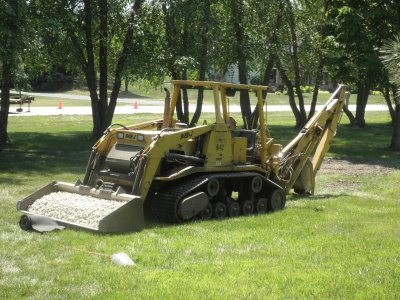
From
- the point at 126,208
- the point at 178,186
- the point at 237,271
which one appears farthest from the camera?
the point at 178,186

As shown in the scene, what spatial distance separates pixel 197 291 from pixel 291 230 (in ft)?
11.8

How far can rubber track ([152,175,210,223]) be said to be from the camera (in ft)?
34.3

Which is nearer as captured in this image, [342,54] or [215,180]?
[215,180]

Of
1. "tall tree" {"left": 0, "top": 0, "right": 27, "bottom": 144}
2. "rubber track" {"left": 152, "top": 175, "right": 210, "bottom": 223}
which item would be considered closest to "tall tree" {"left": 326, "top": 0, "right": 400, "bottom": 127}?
"tall tree" {"left": 0, "top": 0, "right": 27, "bottom": 144}

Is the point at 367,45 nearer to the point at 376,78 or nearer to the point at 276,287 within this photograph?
the point at 376,78

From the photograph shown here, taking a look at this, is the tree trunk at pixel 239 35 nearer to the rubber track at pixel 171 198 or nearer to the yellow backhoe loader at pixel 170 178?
the yellow backhoe loader at pixel 170 178

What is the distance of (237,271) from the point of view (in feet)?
25.0

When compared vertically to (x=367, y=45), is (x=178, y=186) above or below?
below

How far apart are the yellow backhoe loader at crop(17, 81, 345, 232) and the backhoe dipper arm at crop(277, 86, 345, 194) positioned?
59 cm

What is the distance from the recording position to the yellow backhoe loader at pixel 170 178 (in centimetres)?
1012

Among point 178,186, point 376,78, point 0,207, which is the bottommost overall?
point 0,207

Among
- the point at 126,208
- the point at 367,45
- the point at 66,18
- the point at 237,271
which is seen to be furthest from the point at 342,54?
the point at 237,271

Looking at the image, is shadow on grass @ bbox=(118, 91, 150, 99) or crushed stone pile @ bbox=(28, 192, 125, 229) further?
shadow on grass @ bbox=(118, 91, 150, 99)

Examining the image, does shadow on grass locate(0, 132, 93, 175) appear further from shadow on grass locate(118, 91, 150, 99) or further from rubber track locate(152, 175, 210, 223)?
shadow on grass locate(118, 91, 150, 99)
